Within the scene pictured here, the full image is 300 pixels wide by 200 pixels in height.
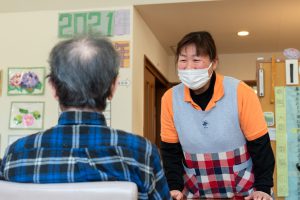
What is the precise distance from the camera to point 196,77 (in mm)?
1511

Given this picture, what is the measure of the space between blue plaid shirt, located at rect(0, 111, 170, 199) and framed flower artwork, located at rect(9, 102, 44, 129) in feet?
8.15

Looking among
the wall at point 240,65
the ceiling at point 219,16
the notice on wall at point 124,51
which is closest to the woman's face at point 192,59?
the notice on wall at point 124,51

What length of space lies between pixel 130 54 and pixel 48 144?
8.09ft

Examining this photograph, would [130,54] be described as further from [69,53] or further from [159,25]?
[69,53]

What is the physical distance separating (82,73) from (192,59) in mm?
760

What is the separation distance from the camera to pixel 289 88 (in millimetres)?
2846

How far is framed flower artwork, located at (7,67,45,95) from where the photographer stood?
329cm

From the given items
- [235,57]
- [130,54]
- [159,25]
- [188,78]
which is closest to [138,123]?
[130,54]

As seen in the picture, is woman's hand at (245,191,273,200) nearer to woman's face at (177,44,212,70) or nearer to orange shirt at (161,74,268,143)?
orange shirt at (161,74,268,143)

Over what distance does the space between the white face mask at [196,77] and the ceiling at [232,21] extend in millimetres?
1919

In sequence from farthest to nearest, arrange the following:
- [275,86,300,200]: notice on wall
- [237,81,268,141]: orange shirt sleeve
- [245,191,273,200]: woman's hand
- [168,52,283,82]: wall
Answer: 1. [168,52,283,82]: wall
2. [275,86,300,200]: notice on wall
3. [237,81,268,141]: orange shirt sleeve
4. [245,191,273,200]: woman's hand

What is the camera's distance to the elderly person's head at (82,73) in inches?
33.3

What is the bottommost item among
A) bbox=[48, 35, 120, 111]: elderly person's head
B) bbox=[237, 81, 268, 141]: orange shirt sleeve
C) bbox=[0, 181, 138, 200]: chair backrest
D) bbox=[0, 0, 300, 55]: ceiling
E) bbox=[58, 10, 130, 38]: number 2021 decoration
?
bbox=[0, 181, 138, 200]: chair backrest

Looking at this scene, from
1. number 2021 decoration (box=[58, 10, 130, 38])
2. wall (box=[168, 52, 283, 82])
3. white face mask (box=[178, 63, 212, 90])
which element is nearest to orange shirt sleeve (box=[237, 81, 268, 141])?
white face mask (box=[178, 63, 212, 90])
